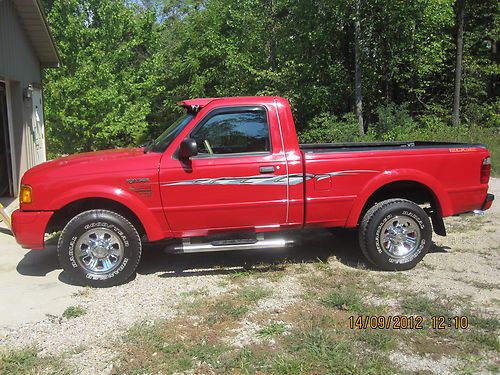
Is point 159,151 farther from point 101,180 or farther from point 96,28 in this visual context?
point 96,28

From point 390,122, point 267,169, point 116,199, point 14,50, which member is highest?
point 14,50

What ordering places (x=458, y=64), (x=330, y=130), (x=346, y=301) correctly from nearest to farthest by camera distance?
(x=346, y=301), (x=330, y=130), (x=458, y=64)

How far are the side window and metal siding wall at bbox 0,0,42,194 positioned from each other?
21.9 feet

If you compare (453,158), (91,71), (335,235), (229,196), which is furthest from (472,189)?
(91,71)

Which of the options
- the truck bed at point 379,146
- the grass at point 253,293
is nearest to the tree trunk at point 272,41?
the truck bed at point 379,146

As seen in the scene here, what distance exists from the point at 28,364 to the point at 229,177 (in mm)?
2552

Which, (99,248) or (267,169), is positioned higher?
(267,169)

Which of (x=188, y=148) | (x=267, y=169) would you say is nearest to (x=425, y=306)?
(x=267, y=169)

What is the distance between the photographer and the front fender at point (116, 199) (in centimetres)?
512

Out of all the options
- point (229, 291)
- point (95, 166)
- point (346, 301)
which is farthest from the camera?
point (95, 166)

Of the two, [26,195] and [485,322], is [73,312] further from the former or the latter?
[485,322]

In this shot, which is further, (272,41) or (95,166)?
(272,41)

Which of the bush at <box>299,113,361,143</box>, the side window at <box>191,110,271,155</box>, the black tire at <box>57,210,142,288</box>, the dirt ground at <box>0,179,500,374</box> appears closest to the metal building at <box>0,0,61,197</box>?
the dirt ground at <box>0,179,500,374</box>

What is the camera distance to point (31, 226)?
5199mm
